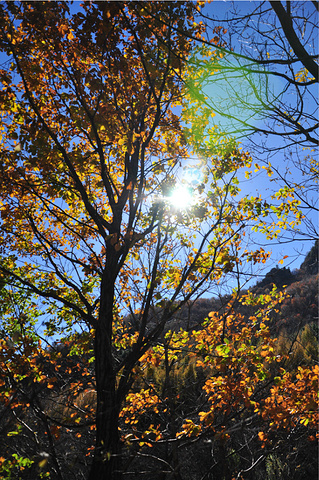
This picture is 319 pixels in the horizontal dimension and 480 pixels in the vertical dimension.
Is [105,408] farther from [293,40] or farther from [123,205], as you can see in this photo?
[293,40]

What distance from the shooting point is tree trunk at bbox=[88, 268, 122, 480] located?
299 cm

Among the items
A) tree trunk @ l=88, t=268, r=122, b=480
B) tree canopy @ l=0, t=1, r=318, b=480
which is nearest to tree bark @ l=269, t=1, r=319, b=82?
tree canopy @ l=0, t=1, r=318, b=480

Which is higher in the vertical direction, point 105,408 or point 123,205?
point 123,205

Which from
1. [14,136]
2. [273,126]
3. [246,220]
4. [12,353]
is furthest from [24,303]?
[273,126]

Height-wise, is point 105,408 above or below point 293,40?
below

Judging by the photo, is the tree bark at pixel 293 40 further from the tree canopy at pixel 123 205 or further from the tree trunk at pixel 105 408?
the tree trunk at pixel 105 408

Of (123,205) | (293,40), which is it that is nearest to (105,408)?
(123,205)

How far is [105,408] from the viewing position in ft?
10.6

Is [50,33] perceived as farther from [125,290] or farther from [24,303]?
[24,303]

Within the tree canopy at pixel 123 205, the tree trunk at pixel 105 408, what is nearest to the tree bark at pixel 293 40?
the tree canopy at pixel 123 205

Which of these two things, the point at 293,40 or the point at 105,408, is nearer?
the point at 105,408

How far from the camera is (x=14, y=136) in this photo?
12.4 ft

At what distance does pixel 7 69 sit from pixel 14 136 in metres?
1.11

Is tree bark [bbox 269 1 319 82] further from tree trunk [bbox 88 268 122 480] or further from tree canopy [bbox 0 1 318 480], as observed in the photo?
tree trunk [bbox 88 268 122 480]
